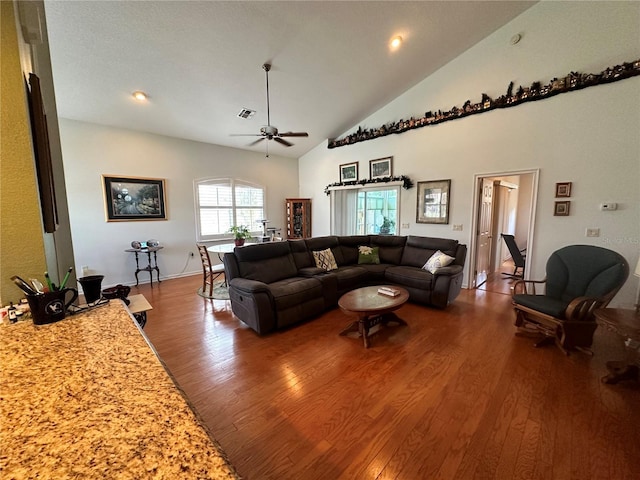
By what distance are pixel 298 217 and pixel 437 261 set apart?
4.11m

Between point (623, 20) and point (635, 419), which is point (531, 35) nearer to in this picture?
point (623, 20)

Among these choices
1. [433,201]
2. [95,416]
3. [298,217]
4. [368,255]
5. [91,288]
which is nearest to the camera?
[95,416]

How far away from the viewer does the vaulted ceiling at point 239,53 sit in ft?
9.11

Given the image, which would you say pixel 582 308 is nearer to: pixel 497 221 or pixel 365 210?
pixel 497 221

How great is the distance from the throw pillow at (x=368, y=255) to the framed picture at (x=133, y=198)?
403cm

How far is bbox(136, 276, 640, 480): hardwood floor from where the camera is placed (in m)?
1.52

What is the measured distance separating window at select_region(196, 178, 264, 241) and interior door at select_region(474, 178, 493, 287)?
4.92m

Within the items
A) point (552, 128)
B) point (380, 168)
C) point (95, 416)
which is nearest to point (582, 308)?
point (552, 128)

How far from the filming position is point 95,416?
2.11ft

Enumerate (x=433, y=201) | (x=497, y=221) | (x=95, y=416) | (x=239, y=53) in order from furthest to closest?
(x=497, y=221) → (x=433, y=201) → (x=239, y=53) → (x=95, y=416)

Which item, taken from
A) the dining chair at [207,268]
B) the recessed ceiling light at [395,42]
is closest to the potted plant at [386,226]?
A: the recessed ceiling light at [395,42]

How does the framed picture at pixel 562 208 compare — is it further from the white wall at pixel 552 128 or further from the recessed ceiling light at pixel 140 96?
the recessed ceiling light at pixel 140 96

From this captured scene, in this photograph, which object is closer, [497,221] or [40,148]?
[40,148]

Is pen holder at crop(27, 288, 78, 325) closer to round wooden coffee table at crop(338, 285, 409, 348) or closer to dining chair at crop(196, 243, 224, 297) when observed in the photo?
round wooden coffee table at crop(338, 285, 409, 348)
